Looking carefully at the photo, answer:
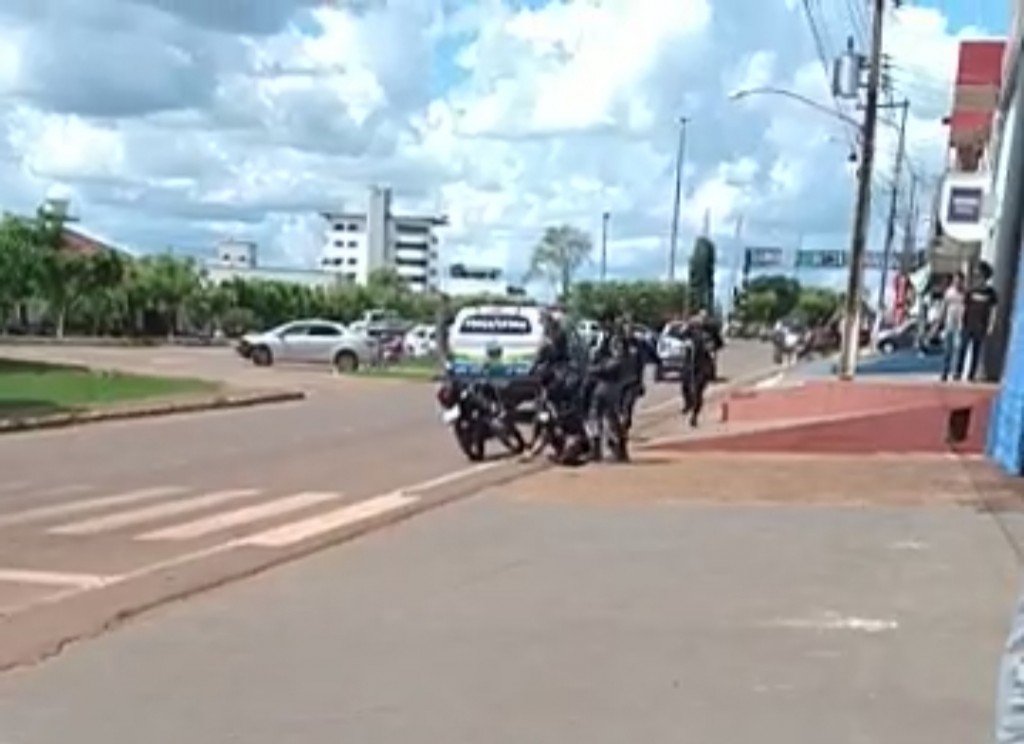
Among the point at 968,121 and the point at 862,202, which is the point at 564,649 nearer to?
the point at 862,202

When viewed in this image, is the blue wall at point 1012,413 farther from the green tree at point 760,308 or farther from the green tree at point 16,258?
the green tree at point 760,308

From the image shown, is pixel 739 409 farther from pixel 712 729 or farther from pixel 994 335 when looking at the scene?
pixel 712 729

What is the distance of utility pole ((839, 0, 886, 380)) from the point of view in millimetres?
33312

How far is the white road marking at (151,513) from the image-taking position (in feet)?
53.2

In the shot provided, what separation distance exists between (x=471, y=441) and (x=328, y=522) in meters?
8.31

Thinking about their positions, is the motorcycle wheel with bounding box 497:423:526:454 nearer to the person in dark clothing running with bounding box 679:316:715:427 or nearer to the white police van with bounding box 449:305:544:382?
the white police van with bounding box 449:305:544:382

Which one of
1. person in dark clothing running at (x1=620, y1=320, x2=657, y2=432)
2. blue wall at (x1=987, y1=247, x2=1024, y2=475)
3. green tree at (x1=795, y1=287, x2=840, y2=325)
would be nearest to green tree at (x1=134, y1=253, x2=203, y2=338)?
green tree at (x1=795, y1=287, x2=840, y2=325)

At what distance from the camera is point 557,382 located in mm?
23906

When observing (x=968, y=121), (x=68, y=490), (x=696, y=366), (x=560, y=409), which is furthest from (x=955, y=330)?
(x=968, y=121)

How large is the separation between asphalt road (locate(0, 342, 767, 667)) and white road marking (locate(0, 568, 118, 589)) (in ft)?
0.04

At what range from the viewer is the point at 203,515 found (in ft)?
57.5

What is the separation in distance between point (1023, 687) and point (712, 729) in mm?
4317

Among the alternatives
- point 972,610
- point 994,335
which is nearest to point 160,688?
point 972,610

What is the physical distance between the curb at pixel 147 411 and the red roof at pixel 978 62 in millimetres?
32292
